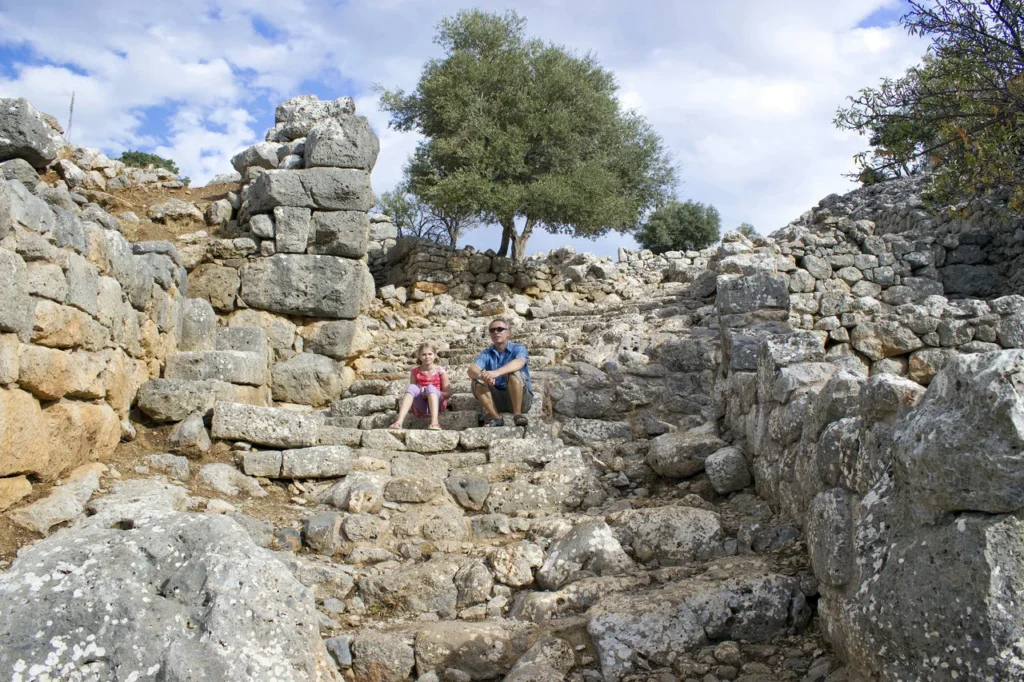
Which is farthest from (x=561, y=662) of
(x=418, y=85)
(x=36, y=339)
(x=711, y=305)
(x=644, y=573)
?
(x=418, y=85)

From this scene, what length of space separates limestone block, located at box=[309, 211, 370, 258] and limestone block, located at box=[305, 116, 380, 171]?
0.60 m

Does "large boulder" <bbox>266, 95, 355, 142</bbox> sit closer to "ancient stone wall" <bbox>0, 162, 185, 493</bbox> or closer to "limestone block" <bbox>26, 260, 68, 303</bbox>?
"ancient stone wall" <bbox>0, 162, 185, 493</bbox>

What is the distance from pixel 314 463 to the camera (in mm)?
5973

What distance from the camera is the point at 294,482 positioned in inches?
234

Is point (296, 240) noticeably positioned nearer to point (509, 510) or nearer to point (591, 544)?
point (509, 510)

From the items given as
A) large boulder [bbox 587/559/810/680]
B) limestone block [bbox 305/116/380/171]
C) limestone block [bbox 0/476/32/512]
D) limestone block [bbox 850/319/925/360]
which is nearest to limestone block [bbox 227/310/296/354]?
limestone block [bbox 305/116/380/171]

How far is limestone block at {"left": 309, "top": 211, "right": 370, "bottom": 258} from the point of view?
9227mm

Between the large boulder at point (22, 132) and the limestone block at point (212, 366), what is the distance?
2.07 metres

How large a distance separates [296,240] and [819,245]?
756cm

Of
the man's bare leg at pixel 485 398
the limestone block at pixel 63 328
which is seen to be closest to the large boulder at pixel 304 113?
the man's bare leg at pixel 485 398

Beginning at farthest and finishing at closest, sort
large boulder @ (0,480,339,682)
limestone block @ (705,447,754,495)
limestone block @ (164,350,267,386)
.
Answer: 1. limestone block @ (164,350,267,386)
2. limestone block @ (705,447,754,495)
3. large boulder @ (0,480,339,682)

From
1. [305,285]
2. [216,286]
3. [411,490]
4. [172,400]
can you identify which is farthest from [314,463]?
[216,286]

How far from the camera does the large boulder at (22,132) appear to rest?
6730 mm

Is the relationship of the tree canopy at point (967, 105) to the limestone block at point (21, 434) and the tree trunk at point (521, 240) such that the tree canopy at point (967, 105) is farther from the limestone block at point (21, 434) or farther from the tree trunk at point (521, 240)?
the tree trunk at point (521, 240)
